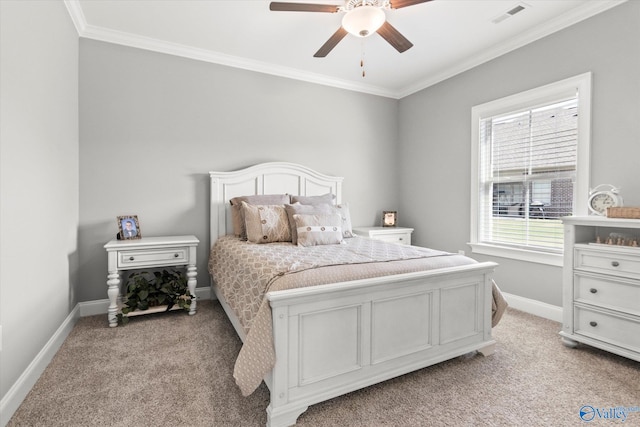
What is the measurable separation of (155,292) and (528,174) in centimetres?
376

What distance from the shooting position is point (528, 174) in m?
3.09

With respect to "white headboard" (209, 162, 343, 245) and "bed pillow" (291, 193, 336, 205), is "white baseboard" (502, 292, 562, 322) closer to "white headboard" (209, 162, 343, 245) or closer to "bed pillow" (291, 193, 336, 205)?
"bed pillow" (291, 193, 336, 205)

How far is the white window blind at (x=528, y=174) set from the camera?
2.79 meters

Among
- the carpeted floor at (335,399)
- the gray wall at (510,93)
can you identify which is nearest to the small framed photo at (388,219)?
the gray wall at (510,93)

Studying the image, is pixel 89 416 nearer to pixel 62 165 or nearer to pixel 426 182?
pixel 62 165

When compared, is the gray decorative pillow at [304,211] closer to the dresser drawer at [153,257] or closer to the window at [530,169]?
the dresser drawer at [153,257]

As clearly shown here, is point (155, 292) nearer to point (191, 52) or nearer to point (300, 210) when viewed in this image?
point (300, 210)

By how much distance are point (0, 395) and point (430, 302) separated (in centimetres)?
226

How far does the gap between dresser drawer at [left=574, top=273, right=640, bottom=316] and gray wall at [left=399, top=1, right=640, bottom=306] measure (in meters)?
0.62

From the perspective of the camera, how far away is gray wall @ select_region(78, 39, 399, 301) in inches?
116

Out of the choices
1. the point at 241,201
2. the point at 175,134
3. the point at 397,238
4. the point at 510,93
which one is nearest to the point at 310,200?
the point at 241,201

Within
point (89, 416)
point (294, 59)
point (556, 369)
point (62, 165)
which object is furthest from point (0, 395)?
point (294, 59)
